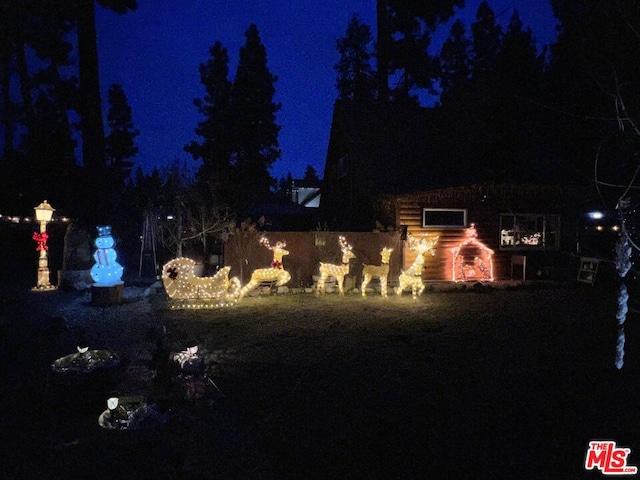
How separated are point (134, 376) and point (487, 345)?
5645 mm

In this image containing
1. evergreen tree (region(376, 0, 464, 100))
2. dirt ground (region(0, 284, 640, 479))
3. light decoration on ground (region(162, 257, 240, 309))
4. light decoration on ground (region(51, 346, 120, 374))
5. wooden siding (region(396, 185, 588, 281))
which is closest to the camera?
Answer: dirt ground (region(0, 284, 640, 479))

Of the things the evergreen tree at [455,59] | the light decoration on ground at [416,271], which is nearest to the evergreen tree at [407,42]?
the evergreen tree at [455,59]

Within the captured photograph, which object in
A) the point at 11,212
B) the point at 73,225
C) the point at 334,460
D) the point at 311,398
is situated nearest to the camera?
the point at 334,460

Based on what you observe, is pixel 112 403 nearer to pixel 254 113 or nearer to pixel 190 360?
pixel 190 360

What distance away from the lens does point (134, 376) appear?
648 cm

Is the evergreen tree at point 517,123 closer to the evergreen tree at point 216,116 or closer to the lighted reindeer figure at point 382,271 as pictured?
the lighted reindeer figure at point 382,271

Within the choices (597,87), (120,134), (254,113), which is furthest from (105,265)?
(120,134)

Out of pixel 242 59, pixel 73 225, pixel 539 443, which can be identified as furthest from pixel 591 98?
pixel 242 59

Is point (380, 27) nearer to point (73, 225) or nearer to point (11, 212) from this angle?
point (73, 225)

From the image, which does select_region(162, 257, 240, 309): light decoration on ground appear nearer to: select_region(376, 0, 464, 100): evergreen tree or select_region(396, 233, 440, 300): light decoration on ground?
select_region(396, 233, 440, 300): light decoration on ground

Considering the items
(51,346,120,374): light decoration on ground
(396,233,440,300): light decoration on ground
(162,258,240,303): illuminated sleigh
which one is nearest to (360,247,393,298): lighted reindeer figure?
(396,233,440,300): light decoration on ground

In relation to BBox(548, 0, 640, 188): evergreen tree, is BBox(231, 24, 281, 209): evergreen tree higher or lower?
higher

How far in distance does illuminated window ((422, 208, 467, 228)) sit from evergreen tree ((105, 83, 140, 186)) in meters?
34.8

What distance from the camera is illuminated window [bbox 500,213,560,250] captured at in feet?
53.7
